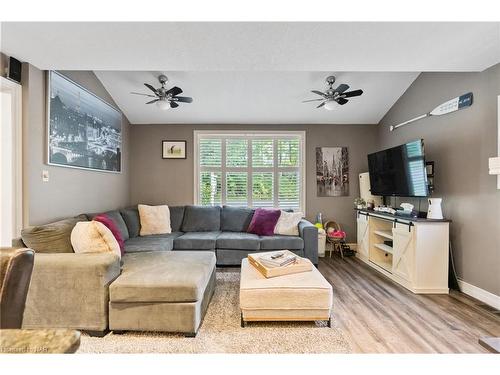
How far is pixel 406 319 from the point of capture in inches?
88.1

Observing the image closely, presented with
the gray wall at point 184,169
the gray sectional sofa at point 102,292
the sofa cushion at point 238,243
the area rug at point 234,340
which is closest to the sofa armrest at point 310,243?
the sofa cushion at point 238,243

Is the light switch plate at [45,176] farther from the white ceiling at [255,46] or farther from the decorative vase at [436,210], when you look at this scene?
the decorative vase at [436,210]

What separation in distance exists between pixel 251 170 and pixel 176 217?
1644 mm

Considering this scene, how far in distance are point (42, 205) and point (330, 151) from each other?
4.37 m

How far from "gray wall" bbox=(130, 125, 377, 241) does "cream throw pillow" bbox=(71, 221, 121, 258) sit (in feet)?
8.38

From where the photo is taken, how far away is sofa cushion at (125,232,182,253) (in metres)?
3.02

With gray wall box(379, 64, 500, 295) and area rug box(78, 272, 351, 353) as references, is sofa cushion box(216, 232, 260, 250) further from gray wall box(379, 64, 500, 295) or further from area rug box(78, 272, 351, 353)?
gray wall box(379, 64, 500, 295)

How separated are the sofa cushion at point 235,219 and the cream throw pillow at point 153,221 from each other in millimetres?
899

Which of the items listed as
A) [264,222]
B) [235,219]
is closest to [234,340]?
[264,222]

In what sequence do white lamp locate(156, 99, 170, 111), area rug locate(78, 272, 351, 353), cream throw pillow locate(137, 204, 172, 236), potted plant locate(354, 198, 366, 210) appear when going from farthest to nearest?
potted plant locate(354, 198, 366, 210) → cream throw pillow locate(137, 204, 172, 236) → white lamp locate(156, 99, 170, 111) → area rug locate(78, 272, 351, 353)

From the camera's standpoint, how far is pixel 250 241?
3.61m

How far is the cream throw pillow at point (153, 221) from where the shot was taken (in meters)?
3.85

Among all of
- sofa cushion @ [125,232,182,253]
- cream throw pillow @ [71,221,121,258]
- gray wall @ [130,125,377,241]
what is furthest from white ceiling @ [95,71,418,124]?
cream throw pillow @ [71,221,121,258]
